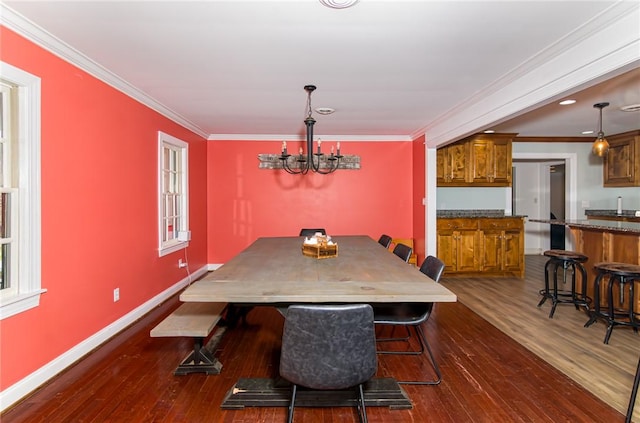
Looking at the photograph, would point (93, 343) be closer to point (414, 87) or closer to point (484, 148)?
point (414, 87)

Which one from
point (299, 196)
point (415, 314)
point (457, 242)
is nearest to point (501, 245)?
point (457, 242)

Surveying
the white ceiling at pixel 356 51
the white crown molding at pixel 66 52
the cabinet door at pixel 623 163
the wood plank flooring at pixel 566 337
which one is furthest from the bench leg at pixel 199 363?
the cabinet door at pixel 623 163

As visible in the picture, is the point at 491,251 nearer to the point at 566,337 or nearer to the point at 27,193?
the point at 566,337

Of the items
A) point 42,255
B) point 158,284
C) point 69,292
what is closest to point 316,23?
point 42,255

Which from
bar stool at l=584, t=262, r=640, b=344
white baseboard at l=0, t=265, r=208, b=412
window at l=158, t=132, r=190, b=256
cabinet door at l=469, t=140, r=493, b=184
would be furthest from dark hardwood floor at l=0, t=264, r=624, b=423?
cabinet door at l=469, t=140, r=493, b=184

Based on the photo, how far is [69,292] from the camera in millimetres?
2525

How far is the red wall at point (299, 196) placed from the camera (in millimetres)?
5742

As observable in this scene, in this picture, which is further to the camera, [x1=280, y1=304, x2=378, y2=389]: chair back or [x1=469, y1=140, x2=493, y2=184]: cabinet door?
[x1=469, y1=140, x2=493, y2=184]: cabinet door

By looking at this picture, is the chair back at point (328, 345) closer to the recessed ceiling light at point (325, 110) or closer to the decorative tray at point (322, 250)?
the decorative tray at point (322, 250)

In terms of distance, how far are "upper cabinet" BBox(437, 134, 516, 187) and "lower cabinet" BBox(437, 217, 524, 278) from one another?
0.67m

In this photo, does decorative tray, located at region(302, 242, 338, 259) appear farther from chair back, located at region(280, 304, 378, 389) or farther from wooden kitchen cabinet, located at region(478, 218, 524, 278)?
wooden kitchen cabinet, located at region(478, 218, 524, 278)

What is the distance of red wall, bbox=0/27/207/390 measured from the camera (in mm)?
2211

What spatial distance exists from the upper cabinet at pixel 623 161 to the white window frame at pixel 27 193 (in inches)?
288

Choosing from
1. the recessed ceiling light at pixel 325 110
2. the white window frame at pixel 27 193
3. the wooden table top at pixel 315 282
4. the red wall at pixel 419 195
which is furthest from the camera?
the red wall at pixel 419 195
